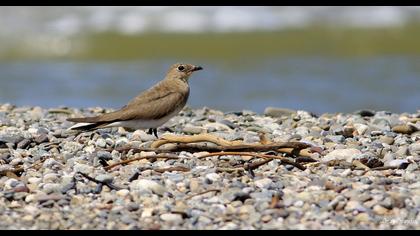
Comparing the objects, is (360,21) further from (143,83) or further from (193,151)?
(193,151)

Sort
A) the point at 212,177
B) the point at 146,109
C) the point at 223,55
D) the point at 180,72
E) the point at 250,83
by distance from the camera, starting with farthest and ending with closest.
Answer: the point at 223,55 → the point at 250,83 → the point at 180,72 → the point at 146,109 → the point at 212,177

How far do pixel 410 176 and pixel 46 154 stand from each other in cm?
312

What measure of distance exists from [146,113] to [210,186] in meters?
2.53

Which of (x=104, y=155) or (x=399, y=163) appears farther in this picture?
(x=104, y=155)

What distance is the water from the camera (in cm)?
1581

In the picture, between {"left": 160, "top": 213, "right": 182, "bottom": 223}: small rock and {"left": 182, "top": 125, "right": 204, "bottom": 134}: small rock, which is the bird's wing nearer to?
{"left": 182, "top": 125, "right": 204, "bottom": 134}: small rock

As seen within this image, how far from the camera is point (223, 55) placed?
75.4 ft

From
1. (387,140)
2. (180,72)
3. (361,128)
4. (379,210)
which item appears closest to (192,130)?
(180,72)

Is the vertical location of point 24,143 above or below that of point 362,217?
above

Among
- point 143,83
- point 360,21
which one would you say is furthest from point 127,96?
point 360,21

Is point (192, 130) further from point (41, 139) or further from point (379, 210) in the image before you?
point (379, 210)

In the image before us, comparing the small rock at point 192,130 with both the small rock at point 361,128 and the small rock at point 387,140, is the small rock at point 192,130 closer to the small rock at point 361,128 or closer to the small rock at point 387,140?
the small rock at point 361,128

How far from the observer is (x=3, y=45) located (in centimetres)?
2525

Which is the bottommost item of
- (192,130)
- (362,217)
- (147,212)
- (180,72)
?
(362,217)
